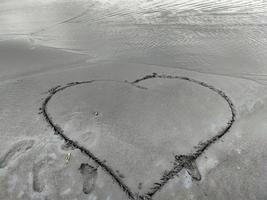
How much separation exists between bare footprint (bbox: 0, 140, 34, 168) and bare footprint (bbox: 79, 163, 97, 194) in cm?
66

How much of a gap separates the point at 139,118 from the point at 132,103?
0.29 m

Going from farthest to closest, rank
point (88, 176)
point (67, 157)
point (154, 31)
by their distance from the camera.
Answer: point (154, 31) → point (67, 157) → point (88, 176)

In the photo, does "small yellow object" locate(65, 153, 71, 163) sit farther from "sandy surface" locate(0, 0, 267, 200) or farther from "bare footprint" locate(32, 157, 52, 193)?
"bare footprint" locate(32, 157, 52, 193)

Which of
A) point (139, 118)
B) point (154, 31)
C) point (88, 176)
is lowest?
point (88, 176)

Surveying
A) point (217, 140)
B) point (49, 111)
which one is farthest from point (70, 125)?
point (217, 140)

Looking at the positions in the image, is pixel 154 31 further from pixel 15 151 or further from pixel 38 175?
pixel 38 175

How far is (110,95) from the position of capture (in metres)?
3.83

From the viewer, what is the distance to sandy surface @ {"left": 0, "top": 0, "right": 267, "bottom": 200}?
2771 mm

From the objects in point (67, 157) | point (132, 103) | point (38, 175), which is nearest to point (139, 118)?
point (132, 103)

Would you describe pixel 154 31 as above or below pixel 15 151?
above

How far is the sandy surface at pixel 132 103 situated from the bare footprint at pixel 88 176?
0.03ft

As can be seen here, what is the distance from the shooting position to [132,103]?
3.70 metres

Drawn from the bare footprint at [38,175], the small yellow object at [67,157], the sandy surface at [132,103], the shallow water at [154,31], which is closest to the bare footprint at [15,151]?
the sandy surface at [132,103]

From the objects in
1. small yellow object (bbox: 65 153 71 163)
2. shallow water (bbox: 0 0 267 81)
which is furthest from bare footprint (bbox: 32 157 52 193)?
shallow water (bbox: 0 0 267 81)
